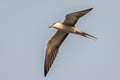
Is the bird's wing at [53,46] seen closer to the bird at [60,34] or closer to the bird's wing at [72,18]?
the bird at [60,34]

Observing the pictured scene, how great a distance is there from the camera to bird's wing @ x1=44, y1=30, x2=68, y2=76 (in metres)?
19.2

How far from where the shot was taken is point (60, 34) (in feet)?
63.1

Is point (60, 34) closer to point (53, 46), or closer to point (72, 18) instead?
Answer: point (53, 46)

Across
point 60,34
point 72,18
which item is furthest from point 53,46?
point 72,18

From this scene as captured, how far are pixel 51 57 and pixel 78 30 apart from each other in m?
2.68

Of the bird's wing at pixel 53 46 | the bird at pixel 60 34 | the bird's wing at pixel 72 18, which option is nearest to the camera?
the bird's wing at pixel 72 18

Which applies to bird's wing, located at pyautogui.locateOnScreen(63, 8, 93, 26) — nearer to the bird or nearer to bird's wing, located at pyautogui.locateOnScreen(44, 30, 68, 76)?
the bird

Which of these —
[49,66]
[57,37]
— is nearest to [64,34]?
[57,37]

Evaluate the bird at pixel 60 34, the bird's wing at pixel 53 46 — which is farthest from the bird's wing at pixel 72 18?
the bird's wing at pixel 53 46

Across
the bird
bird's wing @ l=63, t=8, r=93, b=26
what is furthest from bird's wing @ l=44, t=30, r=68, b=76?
bird's wing @ l=63, t=8, r=93, b=26

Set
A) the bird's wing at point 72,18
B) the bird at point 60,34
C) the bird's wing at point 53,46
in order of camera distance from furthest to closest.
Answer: the bird's wing at point 53,46 < the bird at point 60,34 < the bird's wing at point 72,18

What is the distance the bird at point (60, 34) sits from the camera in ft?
58.4

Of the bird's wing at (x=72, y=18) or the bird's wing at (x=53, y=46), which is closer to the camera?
the bird's wing at (x=72, y=18)

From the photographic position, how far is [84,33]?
57.9 ft
